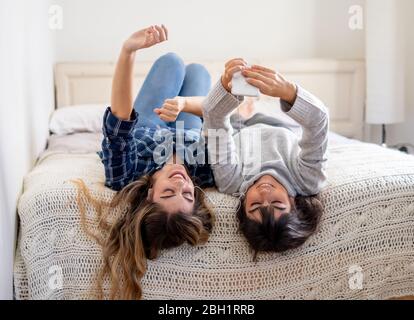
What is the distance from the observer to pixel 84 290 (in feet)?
3.85

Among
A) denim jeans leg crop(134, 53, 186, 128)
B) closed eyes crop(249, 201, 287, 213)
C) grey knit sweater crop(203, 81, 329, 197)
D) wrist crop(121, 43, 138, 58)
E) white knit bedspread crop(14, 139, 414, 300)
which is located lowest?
white knit bedspread crop(14, 139, 414, 300)

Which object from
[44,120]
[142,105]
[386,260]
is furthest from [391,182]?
[44,120]

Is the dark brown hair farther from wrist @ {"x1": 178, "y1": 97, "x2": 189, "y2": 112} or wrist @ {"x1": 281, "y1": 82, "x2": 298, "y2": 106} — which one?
wrist @ {"x1": 178, "y1": 97, "x2": 189, "y2": 112}

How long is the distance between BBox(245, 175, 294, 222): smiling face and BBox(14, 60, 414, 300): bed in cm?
6

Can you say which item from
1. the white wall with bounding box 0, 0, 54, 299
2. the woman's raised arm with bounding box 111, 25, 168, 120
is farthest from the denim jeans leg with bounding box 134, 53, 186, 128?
the woman's raised arm with bounding box 111, 25, 168, 120

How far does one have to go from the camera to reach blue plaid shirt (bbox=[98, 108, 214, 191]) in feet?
4.15

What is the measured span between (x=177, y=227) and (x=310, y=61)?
5.52 feet

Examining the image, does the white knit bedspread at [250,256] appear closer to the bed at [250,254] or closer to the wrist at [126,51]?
the bed at [250,254]

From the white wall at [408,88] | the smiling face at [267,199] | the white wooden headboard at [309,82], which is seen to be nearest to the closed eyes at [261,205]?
the smiling face at [267,199]

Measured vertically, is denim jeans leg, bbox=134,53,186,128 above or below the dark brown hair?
above

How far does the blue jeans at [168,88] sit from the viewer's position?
175 cm

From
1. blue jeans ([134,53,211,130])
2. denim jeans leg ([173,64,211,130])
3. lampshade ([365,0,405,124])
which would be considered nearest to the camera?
blue jeans ([134,53,211,130])
